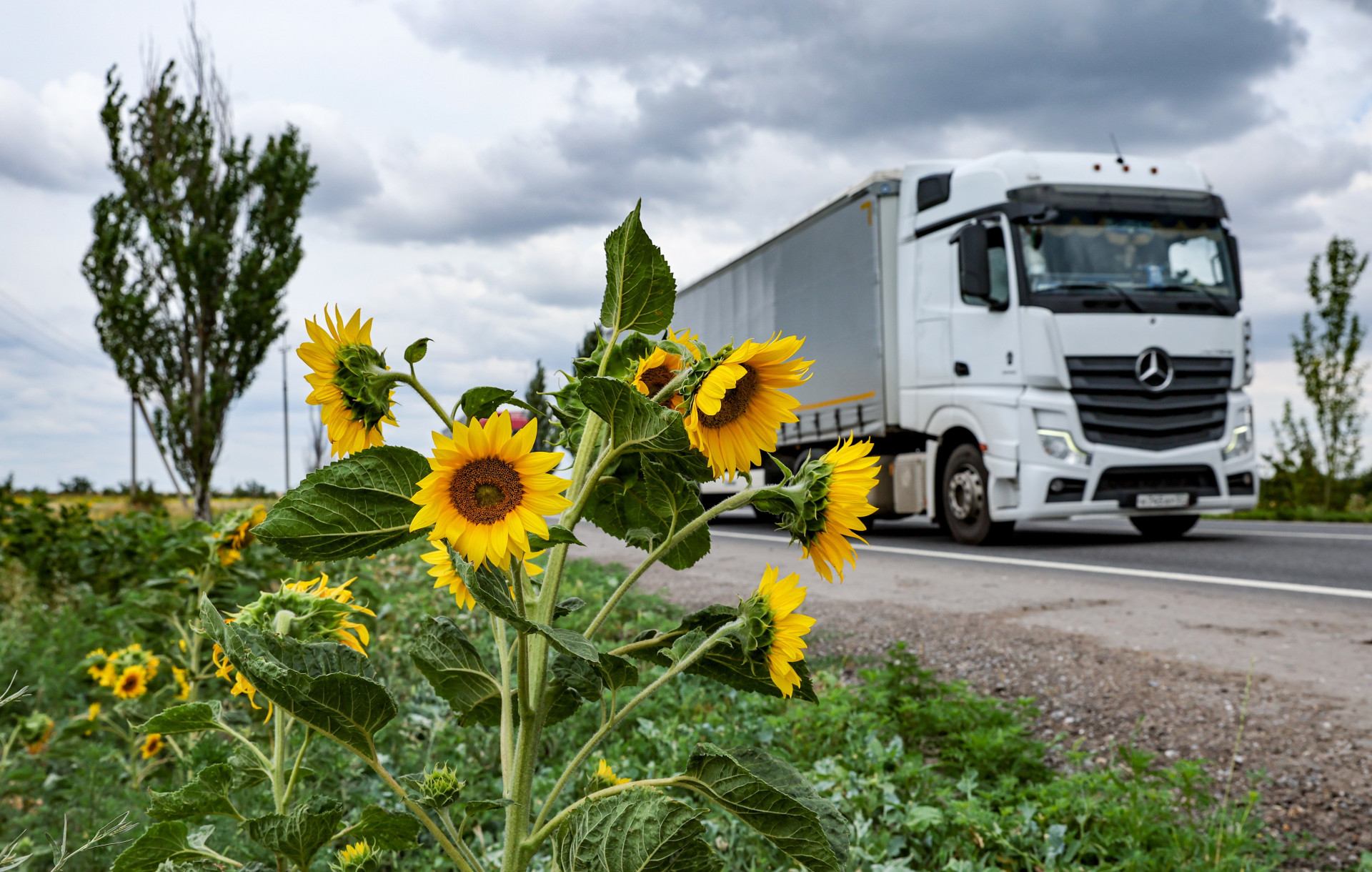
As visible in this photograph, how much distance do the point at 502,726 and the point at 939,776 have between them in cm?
177

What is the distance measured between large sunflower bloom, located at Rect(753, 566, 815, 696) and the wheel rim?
8814 millimetres

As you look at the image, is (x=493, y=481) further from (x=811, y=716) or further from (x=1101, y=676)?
(x=1101, y=676)

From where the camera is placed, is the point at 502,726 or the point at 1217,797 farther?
the point at 1217,797

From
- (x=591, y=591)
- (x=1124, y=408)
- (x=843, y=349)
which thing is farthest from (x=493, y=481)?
(x=843, y=349)

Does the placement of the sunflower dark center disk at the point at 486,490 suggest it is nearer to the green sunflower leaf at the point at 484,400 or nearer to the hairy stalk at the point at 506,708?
the green sunflower leaf at the point at 484,400

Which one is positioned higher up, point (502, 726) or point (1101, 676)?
point (502, 726)

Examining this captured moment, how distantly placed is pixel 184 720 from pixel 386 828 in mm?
298

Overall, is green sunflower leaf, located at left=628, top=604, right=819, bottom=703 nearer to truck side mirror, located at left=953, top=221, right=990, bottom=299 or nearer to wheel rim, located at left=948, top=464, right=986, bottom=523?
truck side mirror, located at left=953, top=221, right=990, bottom=299

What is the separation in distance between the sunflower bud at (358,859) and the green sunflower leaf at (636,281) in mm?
716

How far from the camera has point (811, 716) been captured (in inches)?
104

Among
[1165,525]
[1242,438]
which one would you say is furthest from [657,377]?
[1165,525]

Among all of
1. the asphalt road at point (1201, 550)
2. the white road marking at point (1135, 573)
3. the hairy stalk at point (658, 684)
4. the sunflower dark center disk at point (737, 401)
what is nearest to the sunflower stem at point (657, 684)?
the hairy stalk at point (658, 684)

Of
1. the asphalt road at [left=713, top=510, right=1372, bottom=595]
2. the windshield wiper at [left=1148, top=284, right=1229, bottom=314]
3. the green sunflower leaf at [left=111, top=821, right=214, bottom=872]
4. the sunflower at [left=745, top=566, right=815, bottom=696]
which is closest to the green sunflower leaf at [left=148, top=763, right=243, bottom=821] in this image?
the green sunflower leaf at [left=111, top=821, right=214, bottom=872]

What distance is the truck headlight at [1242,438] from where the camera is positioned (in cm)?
909
